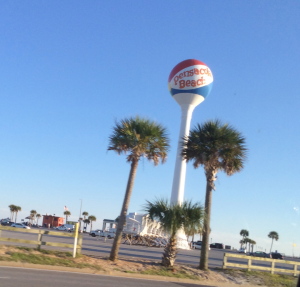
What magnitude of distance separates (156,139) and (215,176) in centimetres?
418

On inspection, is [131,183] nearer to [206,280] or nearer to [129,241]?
[206,280]

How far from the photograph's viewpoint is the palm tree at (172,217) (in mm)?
23406

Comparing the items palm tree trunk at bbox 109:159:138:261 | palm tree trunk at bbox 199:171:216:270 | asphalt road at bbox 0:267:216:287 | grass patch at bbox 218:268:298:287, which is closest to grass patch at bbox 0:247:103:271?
asphalt road at bbox 0:267:216:287

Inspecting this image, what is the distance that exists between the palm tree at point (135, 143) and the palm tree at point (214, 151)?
7.17 feet

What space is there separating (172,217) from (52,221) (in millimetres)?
93421

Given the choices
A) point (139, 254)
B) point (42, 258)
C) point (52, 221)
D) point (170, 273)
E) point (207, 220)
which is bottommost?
point (52, 221)

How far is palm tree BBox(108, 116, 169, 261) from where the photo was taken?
24.1 m

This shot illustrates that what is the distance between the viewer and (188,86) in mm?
48031

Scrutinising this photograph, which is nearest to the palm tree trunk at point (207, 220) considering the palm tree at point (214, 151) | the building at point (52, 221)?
the palm tree at point (214, 151)

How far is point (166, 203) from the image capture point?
24.1 m

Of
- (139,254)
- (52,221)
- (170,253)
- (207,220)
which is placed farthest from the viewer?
(52,221)

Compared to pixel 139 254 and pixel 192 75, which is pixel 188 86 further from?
pixel 139 254

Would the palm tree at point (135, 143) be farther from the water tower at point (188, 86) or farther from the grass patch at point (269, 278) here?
the water tower at point (188, 86)

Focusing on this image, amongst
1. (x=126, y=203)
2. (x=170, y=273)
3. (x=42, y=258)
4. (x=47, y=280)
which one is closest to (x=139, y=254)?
(x=126, y=203)
